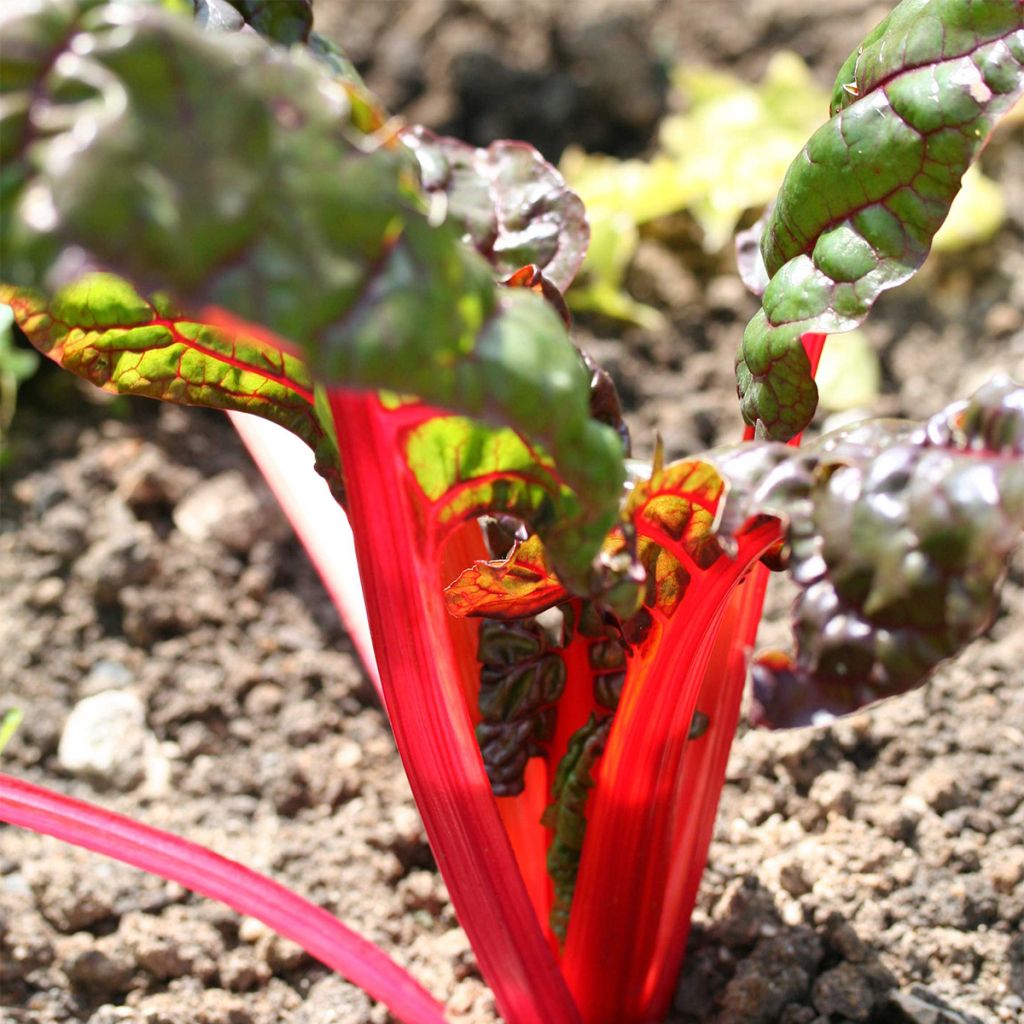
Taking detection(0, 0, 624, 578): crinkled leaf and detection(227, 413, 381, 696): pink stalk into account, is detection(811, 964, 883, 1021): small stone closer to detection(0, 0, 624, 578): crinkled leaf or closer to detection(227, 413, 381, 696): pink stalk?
detection(227, 413, 381, 696): pink stalk

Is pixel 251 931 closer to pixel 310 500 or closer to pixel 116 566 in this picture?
pixel 310 500

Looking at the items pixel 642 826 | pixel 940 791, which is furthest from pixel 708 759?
pixel 940 791

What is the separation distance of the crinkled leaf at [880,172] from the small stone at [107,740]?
1002 mm

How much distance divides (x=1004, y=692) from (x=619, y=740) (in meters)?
0.81

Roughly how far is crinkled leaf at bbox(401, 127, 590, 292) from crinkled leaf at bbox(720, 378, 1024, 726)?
430 millimetres

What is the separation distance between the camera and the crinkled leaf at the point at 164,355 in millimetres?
1049

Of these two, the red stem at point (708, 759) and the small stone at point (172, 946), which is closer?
the red stem at point (708, 759)

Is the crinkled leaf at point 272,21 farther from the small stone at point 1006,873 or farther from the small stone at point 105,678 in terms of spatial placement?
the small stone at point 1006,873

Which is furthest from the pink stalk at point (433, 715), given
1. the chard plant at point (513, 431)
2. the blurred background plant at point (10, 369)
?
the blurred background plant at point (10, 369)

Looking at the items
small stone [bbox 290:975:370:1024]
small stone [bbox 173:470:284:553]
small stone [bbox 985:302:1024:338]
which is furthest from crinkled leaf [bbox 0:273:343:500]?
small stone [bbox 985:302:1024:338]

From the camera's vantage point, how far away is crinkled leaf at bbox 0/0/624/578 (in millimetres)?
638

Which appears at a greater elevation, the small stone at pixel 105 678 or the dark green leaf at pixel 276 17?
the dark green leaf at pixel 276 17

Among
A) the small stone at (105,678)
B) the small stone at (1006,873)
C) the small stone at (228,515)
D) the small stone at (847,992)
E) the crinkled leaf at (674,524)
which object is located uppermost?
→ the small stone at (228,515)

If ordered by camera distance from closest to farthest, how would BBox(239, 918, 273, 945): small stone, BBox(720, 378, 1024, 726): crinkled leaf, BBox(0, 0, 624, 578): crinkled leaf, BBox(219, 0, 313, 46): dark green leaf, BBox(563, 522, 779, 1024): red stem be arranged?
BBox(0, 0, 624, 578): crinkled leaf → BBox(720, 378, 1024, 726): crinkled leaf → BBox(563, 522, 779, 1024): red stem → BBox(219, 0, 313, 46): dark green leaf → BBox(239, 918, 273, 945): small stone
